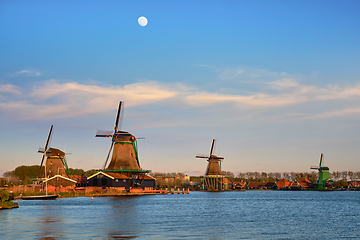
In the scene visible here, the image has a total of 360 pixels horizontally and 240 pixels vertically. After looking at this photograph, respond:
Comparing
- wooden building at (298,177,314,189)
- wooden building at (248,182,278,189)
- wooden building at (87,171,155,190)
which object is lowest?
wooden building at (248,182,278,189)

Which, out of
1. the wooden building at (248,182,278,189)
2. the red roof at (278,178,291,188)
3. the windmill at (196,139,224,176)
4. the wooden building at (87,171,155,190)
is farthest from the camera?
the wooden building at (248,182,278,189)

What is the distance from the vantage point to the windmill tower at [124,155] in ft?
279

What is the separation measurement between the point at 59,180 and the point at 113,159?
1161 centimetres

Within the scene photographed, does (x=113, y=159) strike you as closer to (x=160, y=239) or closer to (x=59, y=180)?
(x=59, y=180)

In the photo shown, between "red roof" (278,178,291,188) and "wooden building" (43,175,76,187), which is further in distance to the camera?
"red roof" (278,178,291,188)

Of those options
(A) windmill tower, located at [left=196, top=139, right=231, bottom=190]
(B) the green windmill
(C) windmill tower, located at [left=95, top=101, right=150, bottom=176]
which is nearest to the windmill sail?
(C) windmill tower, located at [left=95, top=101, right=150, bottom=176]

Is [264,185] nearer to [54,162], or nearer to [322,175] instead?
[322,175]

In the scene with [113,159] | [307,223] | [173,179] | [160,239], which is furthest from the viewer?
[173,179]

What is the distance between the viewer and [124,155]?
85.6 meters

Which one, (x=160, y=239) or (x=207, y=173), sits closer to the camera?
(x=160, y=239)

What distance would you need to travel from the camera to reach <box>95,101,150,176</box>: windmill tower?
85062 millimetres

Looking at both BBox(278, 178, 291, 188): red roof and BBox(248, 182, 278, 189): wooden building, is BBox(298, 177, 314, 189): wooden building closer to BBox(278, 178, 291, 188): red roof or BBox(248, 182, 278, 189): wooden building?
BBox(278, 178, 291, 188): red roof

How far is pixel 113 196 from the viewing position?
261 feet

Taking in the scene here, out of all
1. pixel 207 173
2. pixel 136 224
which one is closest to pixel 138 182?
pixel 207 173
